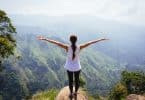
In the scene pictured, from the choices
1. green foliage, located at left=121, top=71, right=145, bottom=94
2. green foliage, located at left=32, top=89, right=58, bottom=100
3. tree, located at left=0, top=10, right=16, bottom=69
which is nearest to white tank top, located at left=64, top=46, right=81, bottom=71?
green foliage, located at left=32, top=89, right=58, bottom=100

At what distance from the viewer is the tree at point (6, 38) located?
44.0 meters

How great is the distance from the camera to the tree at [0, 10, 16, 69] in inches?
1734

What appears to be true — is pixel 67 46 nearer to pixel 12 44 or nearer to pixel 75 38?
pixel 75 38

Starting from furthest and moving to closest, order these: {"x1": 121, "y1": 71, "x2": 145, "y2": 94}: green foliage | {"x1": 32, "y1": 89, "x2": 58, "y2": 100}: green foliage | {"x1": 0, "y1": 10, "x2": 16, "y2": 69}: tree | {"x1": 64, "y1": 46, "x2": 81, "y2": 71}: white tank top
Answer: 1. {"x1": 121, "y1": 71, "x2": 145, "y2": 94}: green foliage
2. {"x1": 0, "y1": 10, "x2": 16, "y2": 69}: tree
3. {"x1": 32, "y1": 89, "x2": 58, "y2": 100}: green foliage
4. {"x1": 64, "y1": 46, "x2": 81, "y2": 71}: white tank top

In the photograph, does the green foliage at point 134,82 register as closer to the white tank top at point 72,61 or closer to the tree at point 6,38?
the tree at point 6,38

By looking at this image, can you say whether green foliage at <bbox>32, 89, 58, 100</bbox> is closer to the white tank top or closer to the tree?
the white tank top

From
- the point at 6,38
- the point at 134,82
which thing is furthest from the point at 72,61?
the point at 134,82

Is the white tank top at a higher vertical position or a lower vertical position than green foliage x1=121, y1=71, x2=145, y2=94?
higher

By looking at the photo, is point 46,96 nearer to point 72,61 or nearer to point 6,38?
point 72,61

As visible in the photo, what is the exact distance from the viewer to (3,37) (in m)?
46.7

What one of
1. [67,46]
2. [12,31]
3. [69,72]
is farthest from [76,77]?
[12,31]

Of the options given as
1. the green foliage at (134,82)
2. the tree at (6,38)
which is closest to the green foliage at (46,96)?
the tree at (6,38)

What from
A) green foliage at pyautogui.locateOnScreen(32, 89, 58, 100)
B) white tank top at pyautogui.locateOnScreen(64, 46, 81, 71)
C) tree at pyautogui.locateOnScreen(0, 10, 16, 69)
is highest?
white tank top at pyautogui.locateOnScreen(64, 46, 81, 71)

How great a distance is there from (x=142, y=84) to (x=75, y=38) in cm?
10509
